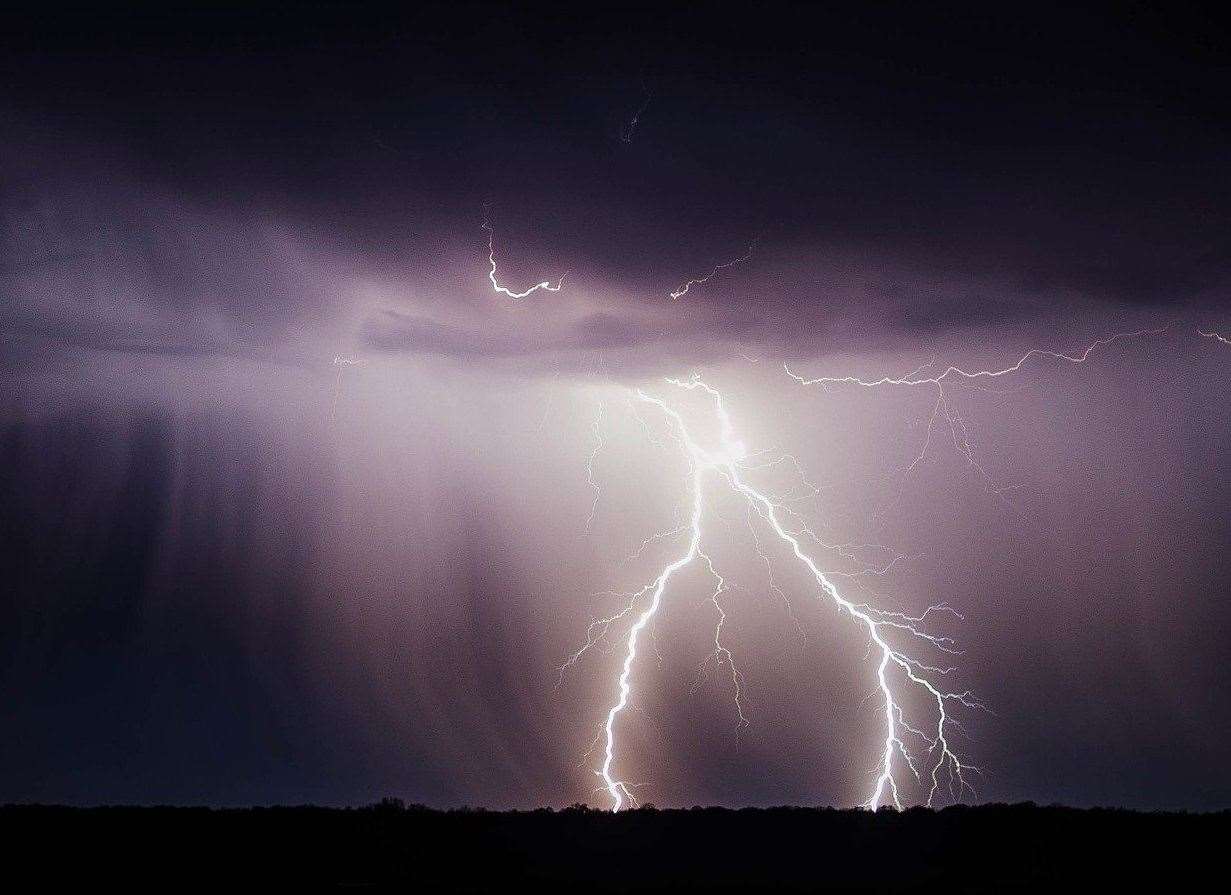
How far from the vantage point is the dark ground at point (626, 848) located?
9203mm

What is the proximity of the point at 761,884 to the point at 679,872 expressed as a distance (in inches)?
30.7

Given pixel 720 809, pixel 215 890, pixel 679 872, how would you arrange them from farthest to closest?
pixel 720 809
pixel 679 872
pixel 215 890

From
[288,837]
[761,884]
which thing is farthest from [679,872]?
[288,837]

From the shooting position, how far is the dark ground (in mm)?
9203

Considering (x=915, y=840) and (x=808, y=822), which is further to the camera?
(x=808, y=822)

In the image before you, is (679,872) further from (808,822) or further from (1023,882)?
(1023,882)

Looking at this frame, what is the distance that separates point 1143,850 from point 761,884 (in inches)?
131

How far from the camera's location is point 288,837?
408 inches

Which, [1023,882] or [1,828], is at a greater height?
[1,828]

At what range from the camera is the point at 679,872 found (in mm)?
9547

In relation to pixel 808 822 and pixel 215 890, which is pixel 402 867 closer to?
pixel 215 890

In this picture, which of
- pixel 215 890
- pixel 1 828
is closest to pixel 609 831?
pixel 215 890

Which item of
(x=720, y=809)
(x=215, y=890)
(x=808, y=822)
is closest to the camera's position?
(x=215, y=890)

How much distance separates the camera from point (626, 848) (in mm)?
10164
